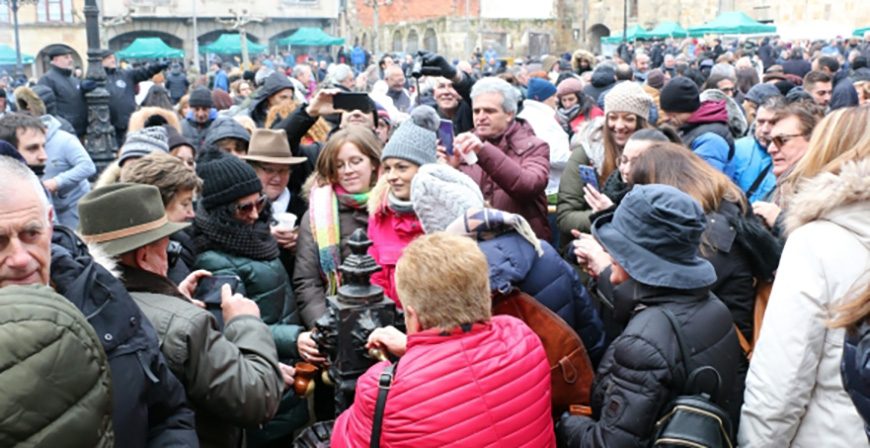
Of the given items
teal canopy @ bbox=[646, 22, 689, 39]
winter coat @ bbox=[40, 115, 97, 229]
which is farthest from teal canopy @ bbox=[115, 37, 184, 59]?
winter coat @ bbox=[40, 115, 97, 229]

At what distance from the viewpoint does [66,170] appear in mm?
6039

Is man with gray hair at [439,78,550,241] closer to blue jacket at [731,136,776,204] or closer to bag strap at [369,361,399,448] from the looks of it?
blue jacket at [731,136,776,204]

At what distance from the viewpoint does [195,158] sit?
5375 mm

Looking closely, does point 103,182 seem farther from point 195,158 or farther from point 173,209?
point 195,158

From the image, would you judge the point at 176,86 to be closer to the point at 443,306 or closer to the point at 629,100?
the point at 629,100

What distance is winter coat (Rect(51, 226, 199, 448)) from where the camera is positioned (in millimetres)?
1845

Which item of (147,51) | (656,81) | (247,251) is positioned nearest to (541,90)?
(656,81)

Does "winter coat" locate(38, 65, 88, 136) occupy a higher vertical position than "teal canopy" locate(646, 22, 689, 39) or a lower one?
lower

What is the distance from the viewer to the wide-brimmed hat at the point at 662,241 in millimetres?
2334

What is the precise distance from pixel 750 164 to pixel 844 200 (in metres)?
2.88

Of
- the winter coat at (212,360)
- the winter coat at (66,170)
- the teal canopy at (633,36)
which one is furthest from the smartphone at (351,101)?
the teal canopy at (633,36)

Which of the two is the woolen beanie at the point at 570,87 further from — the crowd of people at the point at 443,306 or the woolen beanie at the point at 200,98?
the crowd of people at the point at 443,306

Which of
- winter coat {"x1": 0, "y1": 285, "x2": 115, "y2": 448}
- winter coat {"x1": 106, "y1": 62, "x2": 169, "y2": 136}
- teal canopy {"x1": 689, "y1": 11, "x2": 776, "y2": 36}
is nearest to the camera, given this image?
winter coat {"x1": 0, "y1": 285, "x2": 115, "y2": 448}

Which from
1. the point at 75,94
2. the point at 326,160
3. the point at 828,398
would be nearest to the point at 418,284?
the point at 828,398
